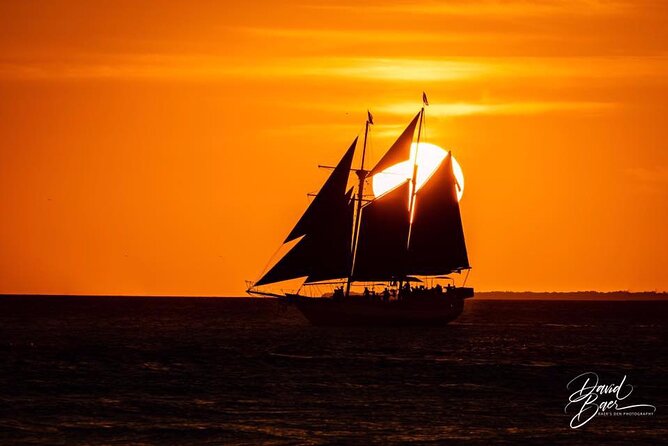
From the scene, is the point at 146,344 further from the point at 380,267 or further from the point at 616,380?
the point at 616,380

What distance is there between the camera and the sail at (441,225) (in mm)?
107625

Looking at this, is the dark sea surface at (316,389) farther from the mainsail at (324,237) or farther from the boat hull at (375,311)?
the boat hull at (375,311)

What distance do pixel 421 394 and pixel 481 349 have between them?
33488 millimetres

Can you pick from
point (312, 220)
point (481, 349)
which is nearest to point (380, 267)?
point (312, 220)

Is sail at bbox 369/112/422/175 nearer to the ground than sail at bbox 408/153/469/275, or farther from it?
farther from it

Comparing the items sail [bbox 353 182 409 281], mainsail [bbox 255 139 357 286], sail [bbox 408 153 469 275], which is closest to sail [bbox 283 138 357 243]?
mainsail [bbox 255 139 357 286]

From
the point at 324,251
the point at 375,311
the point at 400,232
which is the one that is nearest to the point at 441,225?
the point at 400,232

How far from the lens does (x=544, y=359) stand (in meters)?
77.7

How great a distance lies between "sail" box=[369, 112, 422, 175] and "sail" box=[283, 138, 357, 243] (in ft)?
13.8

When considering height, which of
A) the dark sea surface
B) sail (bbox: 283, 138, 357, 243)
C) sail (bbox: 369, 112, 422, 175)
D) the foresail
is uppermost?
sail (bbox: 369, 112, 422, 175)

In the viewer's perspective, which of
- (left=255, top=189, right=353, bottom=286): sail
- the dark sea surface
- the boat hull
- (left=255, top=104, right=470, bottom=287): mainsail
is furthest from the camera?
the boat hull

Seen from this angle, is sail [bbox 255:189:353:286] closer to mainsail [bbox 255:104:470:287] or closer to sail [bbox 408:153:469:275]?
mainsail [bbox 255:104:470:287]

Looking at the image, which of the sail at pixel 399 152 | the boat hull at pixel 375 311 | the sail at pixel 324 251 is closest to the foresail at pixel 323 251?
the sail at pixel 324 251

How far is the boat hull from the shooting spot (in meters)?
110
